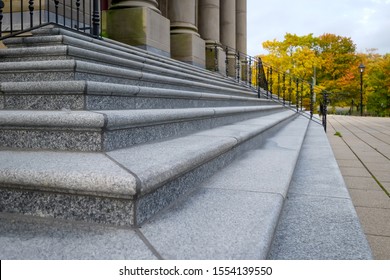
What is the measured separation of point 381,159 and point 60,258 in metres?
5.54

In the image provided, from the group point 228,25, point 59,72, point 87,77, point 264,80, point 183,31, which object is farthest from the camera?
point 228,25

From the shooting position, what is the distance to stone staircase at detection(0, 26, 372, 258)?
64.9 inches

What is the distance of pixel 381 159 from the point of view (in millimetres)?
5598

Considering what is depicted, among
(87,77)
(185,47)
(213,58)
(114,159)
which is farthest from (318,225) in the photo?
(213,58)

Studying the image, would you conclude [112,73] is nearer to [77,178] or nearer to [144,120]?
[144,120]

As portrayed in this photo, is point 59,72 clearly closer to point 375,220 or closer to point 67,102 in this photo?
point 67,102

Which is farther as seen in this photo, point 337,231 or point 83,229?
point 337,231

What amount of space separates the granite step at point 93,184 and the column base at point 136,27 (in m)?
5.85

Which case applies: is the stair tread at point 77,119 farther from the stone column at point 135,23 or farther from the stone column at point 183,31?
the stone column at point 183,31

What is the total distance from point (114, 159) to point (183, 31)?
8707 mm

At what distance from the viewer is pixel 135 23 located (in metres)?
7.55

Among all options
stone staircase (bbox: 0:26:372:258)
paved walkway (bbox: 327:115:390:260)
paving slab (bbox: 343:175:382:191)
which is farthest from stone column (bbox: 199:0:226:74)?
stone staircase (bbox: 0:26:372:258)
